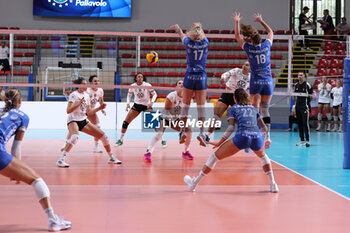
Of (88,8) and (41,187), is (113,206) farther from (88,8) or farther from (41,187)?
(88,8)

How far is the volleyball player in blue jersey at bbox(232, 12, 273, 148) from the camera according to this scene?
5973 mm

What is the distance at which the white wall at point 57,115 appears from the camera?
45.0 feet

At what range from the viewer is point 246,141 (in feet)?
15.9

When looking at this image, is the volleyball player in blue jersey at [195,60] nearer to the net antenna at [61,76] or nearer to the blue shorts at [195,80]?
the blue shorts at [195,80]

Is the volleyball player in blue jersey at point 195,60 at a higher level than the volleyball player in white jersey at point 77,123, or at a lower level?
higher

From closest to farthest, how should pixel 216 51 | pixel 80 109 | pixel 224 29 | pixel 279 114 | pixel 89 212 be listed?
pixel 89 212 → pixel 80 109 → pixel 279 114 → pixel 216 51 → pixel 224 29

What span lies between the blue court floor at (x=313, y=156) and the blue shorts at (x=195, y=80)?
219cm

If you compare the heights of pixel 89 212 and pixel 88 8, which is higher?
pixel 88 8

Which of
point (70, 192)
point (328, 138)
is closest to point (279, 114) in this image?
point (328, 138)

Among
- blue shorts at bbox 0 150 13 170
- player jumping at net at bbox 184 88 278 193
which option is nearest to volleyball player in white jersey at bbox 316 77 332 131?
player jumping at net at bbox 184 88 278 193

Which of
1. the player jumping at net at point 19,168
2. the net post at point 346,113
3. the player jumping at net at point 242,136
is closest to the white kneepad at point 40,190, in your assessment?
the player jumping at net at point 19,168

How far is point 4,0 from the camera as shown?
2052 cm

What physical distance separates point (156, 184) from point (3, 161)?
2.54m

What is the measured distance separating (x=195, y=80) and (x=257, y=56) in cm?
98
